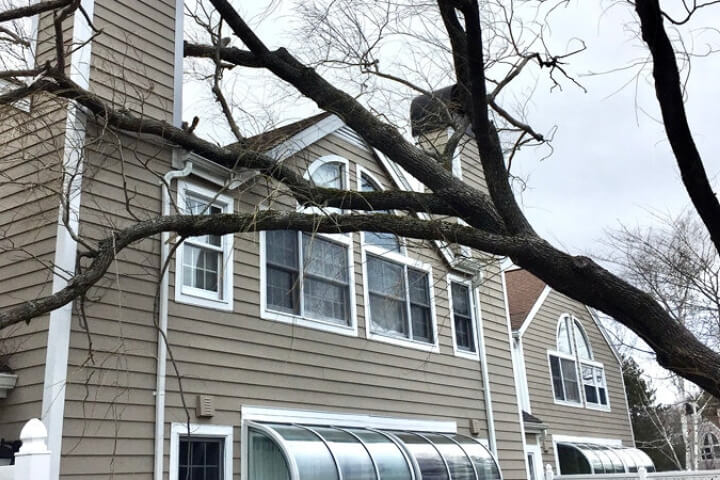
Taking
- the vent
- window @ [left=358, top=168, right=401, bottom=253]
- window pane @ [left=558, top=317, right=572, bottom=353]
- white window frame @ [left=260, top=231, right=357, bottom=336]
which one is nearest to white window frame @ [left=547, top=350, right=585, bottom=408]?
window pane @ [left=558, top=317, right=572, bottom=353]

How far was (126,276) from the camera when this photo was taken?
310 inches

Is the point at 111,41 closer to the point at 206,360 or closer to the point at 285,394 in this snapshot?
the point at 206,360

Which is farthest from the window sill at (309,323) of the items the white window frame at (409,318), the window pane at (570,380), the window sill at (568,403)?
the window pane at (570,380)

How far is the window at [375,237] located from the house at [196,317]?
0.10 ft

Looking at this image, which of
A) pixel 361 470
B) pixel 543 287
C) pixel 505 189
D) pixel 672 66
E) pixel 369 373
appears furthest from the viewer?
pixel 543 287

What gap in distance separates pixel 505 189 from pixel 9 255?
510cm

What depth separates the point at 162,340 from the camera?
314 inches

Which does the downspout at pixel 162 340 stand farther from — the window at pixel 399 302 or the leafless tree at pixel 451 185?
the window at pixel 399 302

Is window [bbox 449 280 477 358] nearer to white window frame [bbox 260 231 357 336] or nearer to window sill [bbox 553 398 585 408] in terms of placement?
white window frame [bbox 260 231 357 336]

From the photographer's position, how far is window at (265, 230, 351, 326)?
9797 millimetres

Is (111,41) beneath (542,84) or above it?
above

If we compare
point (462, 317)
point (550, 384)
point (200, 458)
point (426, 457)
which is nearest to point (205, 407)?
point (200, 458)

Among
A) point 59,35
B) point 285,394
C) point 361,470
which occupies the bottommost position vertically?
point 361,470

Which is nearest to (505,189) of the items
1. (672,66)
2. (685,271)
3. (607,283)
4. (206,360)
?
(607,283)
